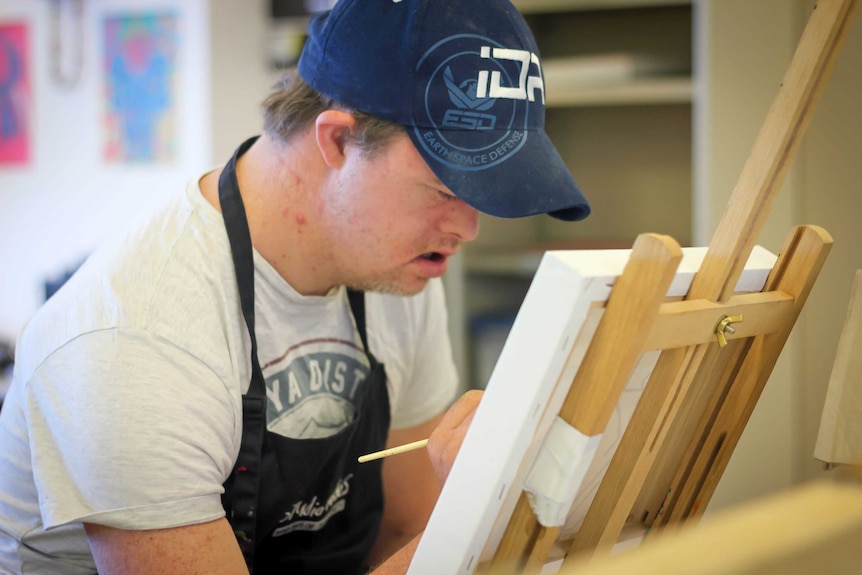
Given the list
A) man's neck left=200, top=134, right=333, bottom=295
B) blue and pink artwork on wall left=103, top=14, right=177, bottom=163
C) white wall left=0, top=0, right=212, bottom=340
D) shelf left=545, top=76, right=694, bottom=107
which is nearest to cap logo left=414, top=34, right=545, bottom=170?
man's neck left=200, top=134, right=333, bottom=295

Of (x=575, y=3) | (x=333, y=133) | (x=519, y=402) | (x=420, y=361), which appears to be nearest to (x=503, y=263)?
(x=575, y=3)

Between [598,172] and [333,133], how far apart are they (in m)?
1.71

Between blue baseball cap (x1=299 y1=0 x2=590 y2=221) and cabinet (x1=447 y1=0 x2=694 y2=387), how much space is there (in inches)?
52.3

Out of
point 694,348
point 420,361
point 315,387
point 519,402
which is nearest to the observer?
point 519,402

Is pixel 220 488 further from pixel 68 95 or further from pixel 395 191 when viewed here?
pixel 68 95

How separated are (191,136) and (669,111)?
5.72 ft

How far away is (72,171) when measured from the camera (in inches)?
136

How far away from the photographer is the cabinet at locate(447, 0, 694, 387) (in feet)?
8.26

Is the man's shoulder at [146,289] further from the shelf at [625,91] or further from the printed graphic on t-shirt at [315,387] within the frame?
the shelf at [625,91]

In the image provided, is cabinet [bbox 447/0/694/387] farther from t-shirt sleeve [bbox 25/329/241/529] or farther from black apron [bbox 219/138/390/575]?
t-shirt sleeve [bbox 25/329/241/529]

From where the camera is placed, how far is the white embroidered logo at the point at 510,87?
1022 millimetres

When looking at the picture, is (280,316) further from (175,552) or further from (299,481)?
(175,552)

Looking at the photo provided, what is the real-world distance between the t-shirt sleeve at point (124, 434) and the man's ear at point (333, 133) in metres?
0.32

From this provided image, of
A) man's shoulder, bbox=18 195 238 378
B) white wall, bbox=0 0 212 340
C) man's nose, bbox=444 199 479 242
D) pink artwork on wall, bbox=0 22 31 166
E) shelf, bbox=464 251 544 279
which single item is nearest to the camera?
man's shoulder, bbox=18 195 238 378
